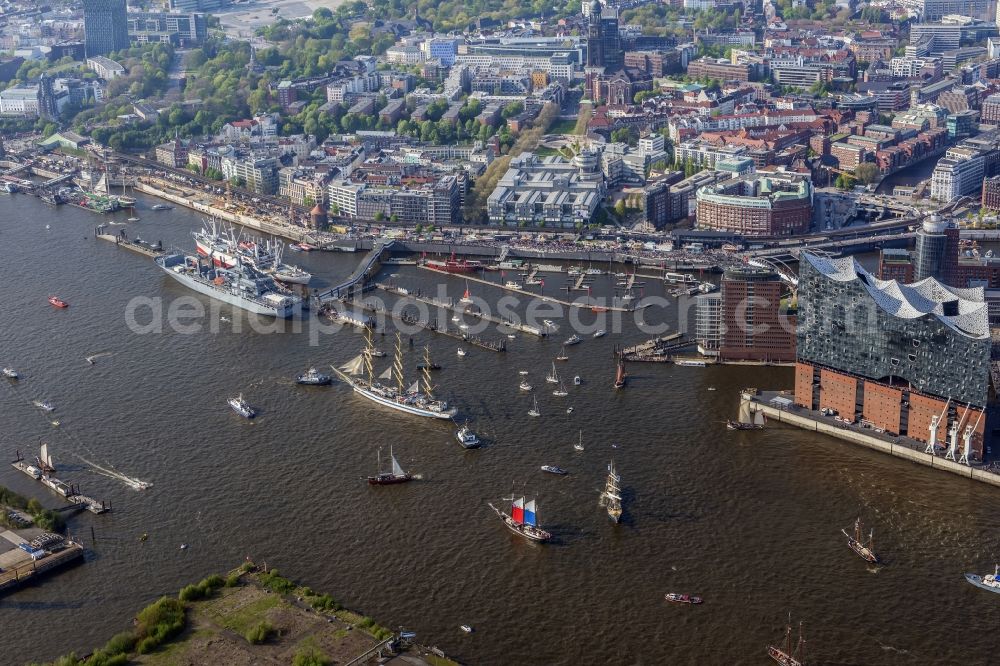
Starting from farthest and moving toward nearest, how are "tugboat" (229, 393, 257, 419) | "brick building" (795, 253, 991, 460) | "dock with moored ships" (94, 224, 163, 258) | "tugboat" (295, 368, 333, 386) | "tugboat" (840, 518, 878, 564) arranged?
"dock with moored ships" (94, 224, 163, 258), "tugboat" (295, 368, 333, 386), "tugboat" (229, 393, 257, 419), "brick building" (795, 253, 991, 460), "tugboat" (840, 518, 878, 564)

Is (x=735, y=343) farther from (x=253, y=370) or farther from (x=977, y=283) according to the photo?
(x=253, y=370)

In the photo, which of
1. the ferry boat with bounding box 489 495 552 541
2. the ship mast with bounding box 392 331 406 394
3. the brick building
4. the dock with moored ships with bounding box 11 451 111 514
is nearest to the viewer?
the ferry boat with bounding box 489 495 552 541

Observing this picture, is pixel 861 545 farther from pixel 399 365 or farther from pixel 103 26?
pixel 103 26

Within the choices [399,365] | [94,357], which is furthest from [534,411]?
[94,357]

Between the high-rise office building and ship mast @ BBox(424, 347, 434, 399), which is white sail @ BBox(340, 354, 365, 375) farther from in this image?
the high-rise office building

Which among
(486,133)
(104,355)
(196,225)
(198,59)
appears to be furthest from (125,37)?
(104,355)

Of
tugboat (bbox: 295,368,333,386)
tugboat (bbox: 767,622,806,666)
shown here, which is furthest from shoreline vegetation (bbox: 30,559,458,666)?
tugboat (bbox: 295,368,333,386)

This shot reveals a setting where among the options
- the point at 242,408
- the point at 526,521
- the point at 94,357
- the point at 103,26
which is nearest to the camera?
the point at 526,521
